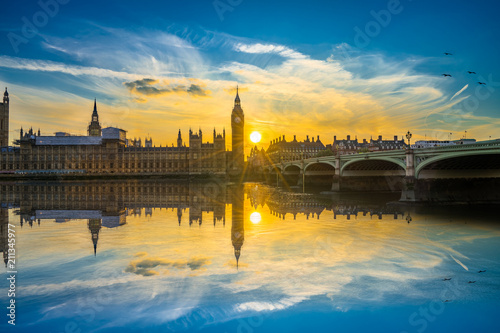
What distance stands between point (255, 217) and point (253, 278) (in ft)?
41.9

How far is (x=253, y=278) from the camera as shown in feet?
33.9

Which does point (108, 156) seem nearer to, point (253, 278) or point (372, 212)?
point (372, 212)

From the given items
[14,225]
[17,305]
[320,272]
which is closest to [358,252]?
[320,272]

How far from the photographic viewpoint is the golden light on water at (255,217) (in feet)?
69.9

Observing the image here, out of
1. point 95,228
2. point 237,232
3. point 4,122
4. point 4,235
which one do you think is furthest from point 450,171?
point 4,122

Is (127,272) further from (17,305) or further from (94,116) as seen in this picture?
(94,116)

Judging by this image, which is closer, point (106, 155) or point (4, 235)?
point (4, 235)

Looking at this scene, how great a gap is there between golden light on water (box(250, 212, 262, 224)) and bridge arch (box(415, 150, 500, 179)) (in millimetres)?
13967

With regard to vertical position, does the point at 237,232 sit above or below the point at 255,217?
below

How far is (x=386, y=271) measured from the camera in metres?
11.2

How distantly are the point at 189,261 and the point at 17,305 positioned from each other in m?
4.85

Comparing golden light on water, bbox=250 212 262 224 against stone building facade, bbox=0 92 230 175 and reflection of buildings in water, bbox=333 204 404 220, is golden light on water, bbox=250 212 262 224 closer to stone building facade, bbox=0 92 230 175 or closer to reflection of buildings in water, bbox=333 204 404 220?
reflection of buildings in water, bbox=333 204 404 220

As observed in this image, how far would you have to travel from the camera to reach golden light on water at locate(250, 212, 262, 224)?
69.9ft

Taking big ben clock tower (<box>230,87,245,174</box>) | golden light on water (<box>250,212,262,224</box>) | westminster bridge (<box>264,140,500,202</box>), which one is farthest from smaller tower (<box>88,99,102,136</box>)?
golden light on water (<box>250,212,262,224</box>)
